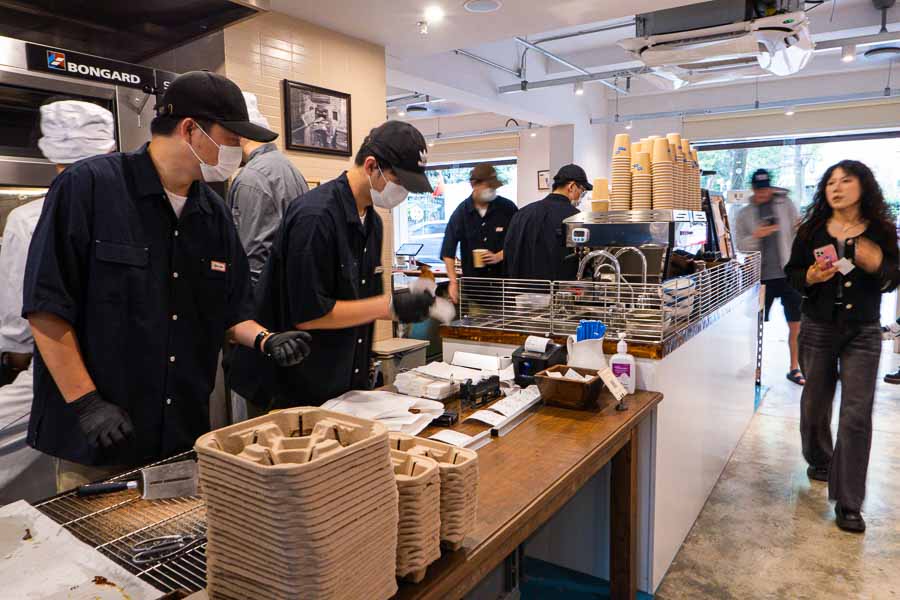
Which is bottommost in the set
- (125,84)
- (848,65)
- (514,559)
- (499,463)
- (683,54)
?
(514,559)

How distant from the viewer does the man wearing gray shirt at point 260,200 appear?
2.54 metres

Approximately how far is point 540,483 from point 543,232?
2606 millimetres

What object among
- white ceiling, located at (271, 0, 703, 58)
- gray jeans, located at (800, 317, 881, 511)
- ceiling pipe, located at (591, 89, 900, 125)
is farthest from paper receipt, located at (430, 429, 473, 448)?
ceiling pipe, located at (591, 89, 900, 125)

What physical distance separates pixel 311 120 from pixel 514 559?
319 cm

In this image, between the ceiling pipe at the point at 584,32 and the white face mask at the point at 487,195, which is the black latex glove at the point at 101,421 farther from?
the ceiling pipe at the point at 584,32

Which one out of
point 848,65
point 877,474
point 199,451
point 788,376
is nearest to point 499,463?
point 199,451

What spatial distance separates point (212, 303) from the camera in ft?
5.51

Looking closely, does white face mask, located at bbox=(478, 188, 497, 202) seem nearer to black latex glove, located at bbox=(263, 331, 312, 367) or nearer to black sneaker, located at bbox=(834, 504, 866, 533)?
black sneaker, located at bbox=(834, 504, 866, 533)

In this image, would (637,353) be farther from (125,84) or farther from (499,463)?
(125,84)

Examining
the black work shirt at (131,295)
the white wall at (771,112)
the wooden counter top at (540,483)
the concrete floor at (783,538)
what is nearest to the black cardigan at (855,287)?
the concrete floor at (783,538)

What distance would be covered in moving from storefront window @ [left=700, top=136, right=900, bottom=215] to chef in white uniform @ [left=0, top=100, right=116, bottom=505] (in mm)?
8327

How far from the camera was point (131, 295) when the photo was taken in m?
1.50

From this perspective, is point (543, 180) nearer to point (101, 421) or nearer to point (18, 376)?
point (18, 376)

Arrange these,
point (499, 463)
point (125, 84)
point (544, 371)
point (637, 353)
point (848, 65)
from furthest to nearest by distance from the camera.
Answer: point (848, 65)
point (125, 84)
point (637, 353)
point (544, 371)
point (499, 463)
